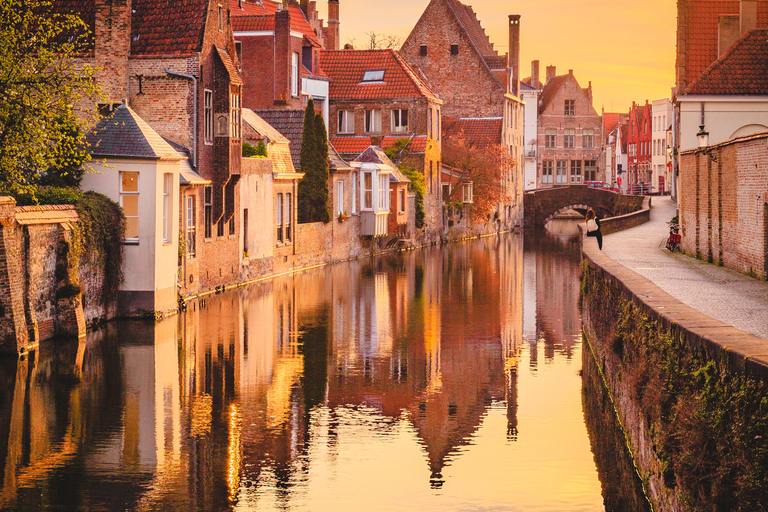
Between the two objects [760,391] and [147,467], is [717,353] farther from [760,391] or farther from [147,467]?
[147,467]

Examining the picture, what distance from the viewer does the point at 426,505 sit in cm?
1089

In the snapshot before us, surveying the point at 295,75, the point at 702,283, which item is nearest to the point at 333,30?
the point at 295,75

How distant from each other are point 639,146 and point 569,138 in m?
16.6

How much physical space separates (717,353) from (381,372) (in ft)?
35.8

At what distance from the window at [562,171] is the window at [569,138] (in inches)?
62.1

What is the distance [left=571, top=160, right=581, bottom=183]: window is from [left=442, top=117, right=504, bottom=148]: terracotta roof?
3443 centimetres

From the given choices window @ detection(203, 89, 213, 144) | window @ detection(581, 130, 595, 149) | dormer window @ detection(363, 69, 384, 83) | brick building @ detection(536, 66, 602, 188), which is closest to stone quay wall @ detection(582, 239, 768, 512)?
window @ detection(203, 89, 213, 144)

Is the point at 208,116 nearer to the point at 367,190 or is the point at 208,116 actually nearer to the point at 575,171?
the point at 367,190

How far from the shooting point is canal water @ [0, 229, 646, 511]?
37.1ft

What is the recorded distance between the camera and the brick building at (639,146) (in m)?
111

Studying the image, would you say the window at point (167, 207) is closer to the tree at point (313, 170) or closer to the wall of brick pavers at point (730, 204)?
the wall of brick pavers at point (730, 204)

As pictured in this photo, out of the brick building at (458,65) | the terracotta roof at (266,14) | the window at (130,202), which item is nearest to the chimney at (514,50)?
the brick building at (458,65)

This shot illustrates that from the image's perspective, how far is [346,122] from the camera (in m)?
57.8

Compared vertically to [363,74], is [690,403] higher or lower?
lower
